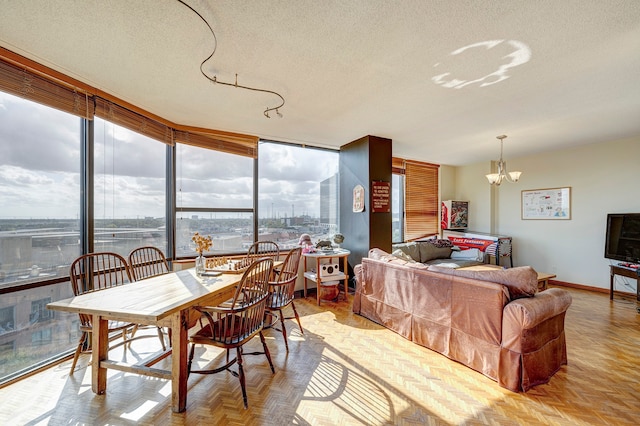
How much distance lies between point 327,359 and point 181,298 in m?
1.47

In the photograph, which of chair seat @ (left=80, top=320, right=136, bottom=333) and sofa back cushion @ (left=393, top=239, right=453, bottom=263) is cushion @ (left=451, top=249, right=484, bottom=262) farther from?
chair seat @ (left=80, top=320, right=136, bottom=333)

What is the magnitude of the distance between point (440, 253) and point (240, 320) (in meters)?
4.76

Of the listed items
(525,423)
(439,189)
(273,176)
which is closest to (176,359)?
(525,423)

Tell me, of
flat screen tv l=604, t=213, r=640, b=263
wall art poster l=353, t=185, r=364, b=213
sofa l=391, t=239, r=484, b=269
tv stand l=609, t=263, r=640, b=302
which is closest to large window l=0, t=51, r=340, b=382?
wall art poster l=353, t=185, r=364, b=213

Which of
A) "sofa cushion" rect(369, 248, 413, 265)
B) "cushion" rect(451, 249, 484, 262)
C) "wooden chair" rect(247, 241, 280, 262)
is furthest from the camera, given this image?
"cushion" rect(451, 249, 484, 262)

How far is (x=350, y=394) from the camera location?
6.98 feet

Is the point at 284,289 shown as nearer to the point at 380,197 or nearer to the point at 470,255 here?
the point at 380,197

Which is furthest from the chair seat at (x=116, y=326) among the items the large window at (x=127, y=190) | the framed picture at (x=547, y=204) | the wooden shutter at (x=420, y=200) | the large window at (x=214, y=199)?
the framed picture at (x=547, y=204)

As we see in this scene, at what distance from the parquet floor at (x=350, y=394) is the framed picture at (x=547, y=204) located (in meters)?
3.18

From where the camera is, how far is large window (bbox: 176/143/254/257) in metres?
3.97

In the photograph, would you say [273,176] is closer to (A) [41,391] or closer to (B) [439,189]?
(A) [41,391]

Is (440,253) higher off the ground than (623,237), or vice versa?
(623,237)

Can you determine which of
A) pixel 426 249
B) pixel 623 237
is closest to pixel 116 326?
pixel 426 249

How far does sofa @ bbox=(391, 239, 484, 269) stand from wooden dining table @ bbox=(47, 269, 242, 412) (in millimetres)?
3965
